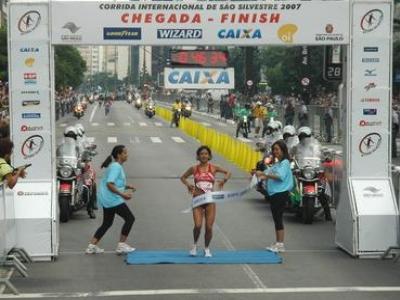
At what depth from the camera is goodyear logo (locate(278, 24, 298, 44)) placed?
38.7ft

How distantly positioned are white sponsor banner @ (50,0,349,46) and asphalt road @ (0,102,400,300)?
3.06m

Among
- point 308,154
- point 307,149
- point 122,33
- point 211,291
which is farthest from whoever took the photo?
point 307,149

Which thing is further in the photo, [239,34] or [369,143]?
[369,143]

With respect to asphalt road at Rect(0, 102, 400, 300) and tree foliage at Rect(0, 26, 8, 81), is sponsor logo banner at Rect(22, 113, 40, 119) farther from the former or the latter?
tree foliage at Rect(0, 26, 8, 81)

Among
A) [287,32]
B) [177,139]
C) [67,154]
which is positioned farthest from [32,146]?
[177,139]

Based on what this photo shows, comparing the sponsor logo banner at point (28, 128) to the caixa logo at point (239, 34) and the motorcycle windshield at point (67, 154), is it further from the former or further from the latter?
the motorcycle windshield at point (67, 154)

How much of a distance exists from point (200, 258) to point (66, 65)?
62.2 m

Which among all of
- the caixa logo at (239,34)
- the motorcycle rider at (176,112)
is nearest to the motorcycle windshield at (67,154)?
the caixa logo at (239,34)

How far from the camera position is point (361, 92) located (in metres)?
11.9

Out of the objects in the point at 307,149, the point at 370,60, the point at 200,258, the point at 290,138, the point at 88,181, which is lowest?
the point at 200,258

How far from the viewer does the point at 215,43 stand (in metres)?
11.8

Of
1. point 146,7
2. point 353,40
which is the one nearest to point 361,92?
point 353,40

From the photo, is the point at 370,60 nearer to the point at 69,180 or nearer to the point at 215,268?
the point at 215,268

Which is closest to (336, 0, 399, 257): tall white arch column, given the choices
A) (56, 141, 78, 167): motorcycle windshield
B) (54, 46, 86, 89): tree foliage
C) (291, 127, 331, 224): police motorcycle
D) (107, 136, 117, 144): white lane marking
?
(291, 127, 331, 224): police motorcycle
